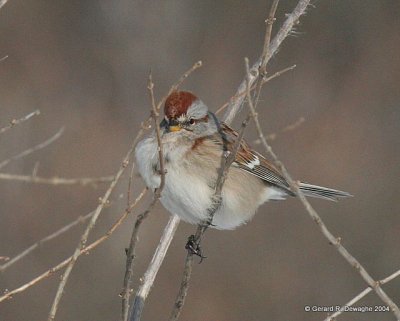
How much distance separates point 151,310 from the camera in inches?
308

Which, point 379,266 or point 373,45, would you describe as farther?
point 373,45

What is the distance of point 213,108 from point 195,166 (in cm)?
572

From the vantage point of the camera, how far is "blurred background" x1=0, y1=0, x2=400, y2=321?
311 inches

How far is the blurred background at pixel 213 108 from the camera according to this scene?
7.91m

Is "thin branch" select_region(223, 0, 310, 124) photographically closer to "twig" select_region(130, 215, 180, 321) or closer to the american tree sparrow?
the american tree sparrow

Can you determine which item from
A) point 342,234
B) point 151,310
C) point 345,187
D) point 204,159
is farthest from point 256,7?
point 204,159

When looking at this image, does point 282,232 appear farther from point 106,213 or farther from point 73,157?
point 73,157

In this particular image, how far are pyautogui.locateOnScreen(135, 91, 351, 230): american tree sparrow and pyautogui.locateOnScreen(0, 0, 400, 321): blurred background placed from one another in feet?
11.2

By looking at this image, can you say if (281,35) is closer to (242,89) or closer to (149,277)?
(242,89)

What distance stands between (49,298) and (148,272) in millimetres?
4532

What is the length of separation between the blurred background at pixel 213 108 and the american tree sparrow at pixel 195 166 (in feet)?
11.2

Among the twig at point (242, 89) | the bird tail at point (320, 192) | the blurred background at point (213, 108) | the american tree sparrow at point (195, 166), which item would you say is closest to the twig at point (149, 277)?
the american tree sparrow at point (195, 166)

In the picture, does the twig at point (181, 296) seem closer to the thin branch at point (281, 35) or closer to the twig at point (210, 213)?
the twig at point (210, 213)

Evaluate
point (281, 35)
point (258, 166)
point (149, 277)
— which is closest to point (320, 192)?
point (258, 166)
